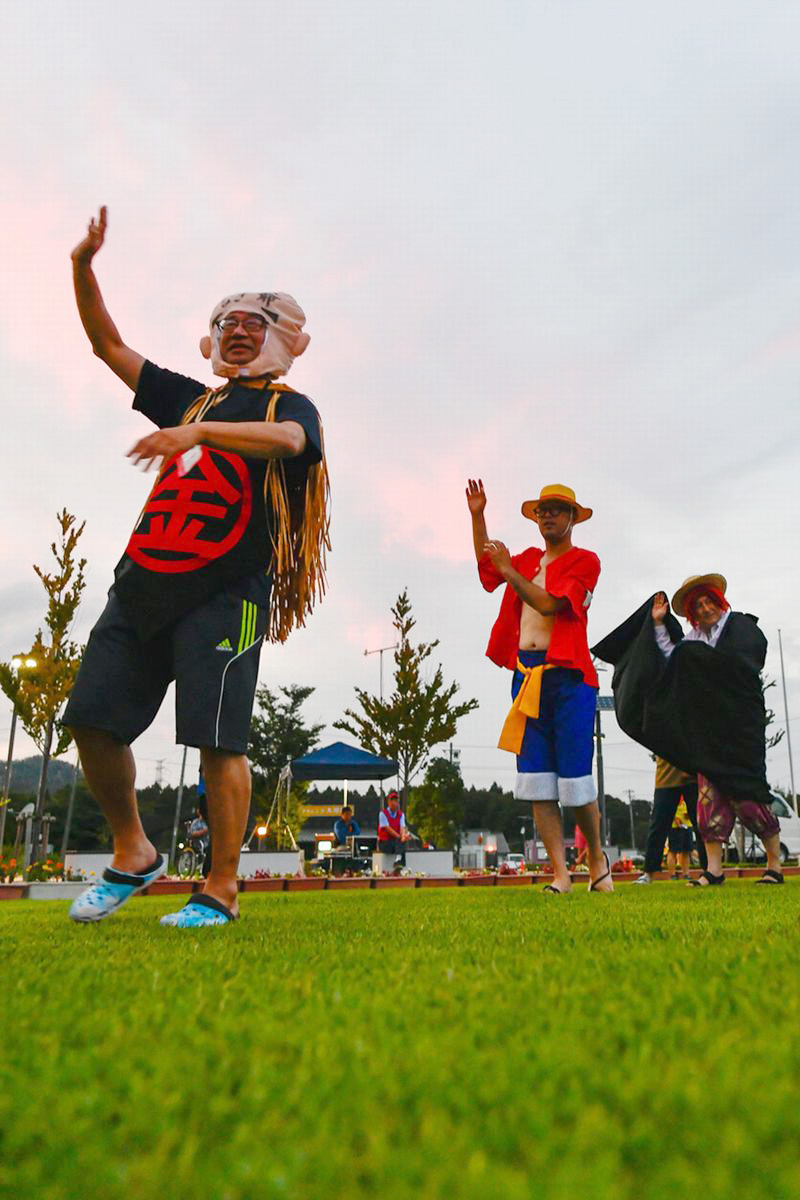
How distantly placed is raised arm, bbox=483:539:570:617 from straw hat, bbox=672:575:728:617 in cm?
211

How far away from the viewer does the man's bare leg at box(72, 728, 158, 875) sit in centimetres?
319

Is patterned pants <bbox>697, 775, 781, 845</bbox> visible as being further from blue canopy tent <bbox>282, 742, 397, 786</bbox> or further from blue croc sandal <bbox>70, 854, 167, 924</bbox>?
blue canopy tent <bbox>282, 742, 397, 786</bbox>

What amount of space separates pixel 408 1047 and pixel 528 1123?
1.03 feet

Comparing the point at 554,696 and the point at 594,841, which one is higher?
the point at 554,696

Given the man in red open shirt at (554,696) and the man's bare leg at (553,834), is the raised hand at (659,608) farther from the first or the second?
the man's bare leg at (553,834)

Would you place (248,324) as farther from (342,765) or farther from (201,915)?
(342,765)

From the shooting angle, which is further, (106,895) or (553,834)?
(553,834)

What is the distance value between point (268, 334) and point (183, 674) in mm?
1694

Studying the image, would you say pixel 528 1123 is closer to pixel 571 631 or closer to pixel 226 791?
pixel 226 791

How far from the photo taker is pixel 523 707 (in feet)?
18.3

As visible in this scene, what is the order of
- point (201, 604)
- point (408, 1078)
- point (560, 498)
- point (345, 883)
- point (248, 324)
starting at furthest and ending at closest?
1. point (345, 883)
2. point (560, 498)
3. point (248, 324)
4. point (201, 604)
5. point (408, 1078)

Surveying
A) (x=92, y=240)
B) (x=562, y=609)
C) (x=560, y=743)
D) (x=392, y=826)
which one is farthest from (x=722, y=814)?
(x=392, y=826)

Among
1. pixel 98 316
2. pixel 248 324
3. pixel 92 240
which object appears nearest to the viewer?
pixel 92 240

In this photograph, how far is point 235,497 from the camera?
332 centimetres
